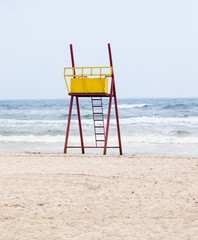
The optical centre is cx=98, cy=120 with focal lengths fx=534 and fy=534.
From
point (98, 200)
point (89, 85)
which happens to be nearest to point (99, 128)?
point (89, 85)

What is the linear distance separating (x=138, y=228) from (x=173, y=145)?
1244cm

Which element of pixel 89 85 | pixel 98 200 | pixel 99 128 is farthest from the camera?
pixel 99 128

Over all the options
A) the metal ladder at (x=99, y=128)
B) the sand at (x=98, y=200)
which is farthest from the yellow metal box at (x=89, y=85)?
the sand at (x=98, y=200)

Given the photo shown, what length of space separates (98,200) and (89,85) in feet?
20.2

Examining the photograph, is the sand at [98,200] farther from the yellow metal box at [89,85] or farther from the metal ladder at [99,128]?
the metal ladder at [99,128]

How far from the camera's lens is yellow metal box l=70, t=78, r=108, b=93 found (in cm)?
1368

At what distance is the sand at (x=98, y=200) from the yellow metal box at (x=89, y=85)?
237cm

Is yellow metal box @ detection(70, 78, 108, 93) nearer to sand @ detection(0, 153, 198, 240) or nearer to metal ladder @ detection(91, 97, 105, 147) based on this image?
metal ladder @ detection(91, 97, 105, 147)

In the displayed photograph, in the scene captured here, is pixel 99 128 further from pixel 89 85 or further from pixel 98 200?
pixel 98 200

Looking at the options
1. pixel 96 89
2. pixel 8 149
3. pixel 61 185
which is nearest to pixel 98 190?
pixel 61 185

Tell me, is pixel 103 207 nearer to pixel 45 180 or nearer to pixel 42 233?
pixel 42 233

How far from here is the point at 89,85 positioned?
13766mm

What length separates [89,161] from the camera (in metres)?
12.5

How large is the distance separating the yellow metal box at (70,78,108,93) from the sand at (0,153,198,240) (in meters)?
2.37
